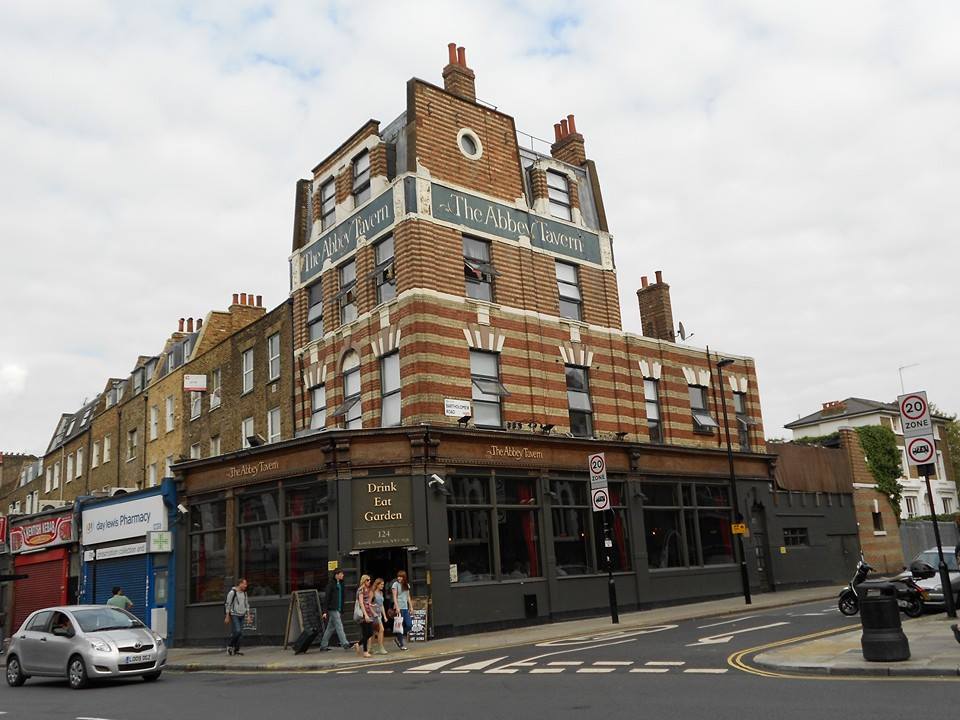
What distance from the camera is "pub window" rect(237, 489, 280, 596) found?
922 inches

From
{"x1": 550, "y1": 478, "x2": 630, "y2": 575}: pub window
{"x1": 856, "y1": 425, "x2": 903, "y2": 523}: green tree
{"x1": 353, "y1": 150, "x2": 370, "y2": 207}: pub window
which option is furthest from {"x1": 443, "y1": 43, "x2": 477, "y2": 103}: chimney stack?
{"x1": 856, "y1": 425, "x2": 903, "y2": 523}: green tree

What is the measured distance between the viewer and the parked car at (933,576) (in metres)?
19.1

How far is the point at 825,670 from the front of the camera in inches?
464

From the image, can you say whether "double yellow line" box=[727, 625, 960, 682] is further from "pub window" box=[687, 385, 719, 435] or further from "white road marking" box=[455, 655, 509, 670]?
"pub window" box=[687, 385, 719, 435]

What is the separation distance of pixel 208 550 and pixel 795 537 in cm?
2172

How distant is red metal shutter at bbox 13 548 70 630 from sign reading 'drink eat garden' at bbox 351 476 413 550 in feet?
57.4

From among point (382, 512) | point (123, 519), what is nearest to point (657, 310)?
point (382, 512)

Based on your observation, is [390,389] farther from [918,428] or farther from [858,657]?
[858,657]

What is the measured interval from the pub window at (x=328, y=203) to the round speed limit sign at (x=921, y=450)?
731 inches

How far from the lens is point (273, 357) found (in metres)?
30.4

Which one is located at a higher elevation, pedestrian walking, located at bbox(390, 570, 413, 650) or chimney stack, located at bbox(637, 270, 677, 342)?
chimney stack, located at bbox(637, 270, 677, 342)

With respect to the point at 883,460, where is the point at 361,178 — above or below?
above

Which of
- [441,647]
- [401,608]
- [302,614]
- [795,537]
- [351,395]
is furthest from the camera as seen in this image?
[795,537]

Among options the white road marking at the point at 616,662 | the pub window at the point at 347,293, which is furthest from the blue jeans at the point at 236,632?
the white road marking at the point at 616,662
